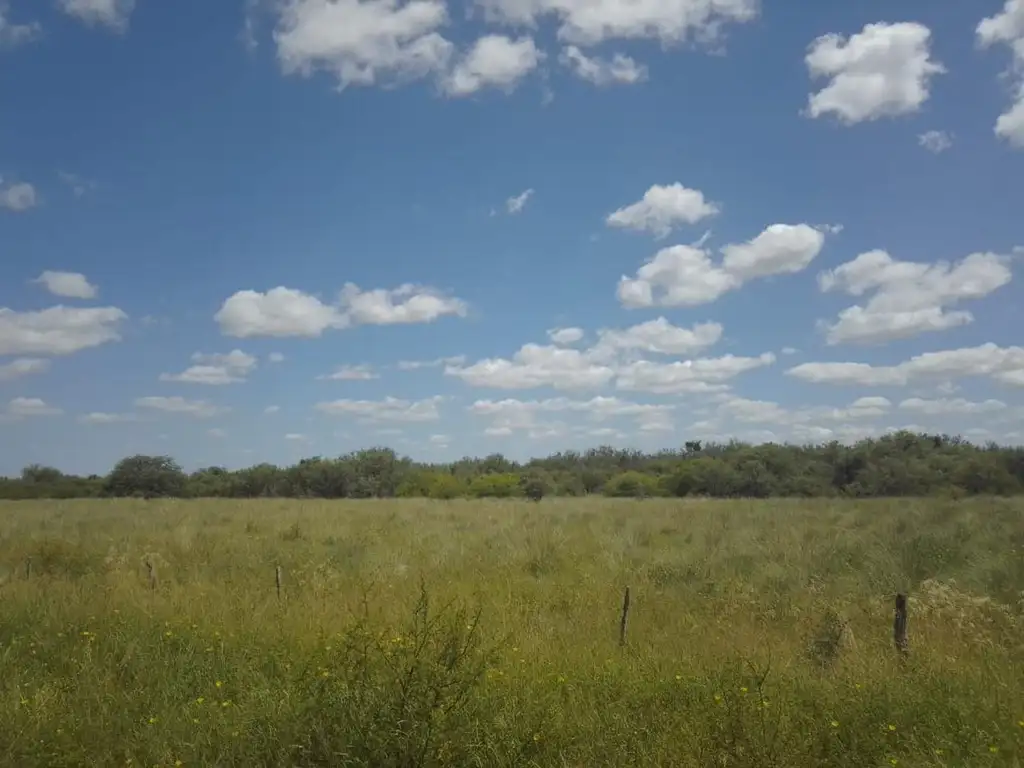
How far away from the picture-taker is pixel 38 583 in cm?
1369

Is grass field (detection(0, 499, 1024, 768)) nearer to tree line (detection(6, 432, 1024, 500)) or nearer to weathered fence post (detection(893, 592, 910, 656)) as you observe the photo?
weathered fence post (detection(893, 592, 910, 656))

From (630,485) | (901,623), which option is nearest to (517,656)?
(901,623)

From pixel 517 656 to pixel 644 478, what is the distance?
72.0 m

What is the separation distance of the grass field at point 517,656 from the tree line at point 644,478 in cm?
3713

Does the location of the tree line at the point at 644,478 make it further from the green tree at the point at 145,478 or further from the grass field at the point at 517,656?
the grass field at the point at 517,656

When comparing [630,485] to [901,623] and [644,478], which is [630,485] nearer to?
[644,478]

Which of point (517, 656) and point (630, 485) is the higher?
point (630, 485)

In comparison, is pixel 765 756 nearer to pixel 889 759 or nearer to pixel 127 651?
pixel 889 759

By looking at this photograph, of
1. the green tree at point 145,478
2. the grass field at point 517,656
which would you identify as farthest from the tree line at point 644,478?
the grass field at point 517,656

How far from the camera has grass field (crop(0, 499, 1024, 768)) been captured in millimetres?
6152

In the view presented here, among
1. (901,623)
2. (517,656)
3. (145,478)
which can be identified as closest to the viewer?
(901,623)

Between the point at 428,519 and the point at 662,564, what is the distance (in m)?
14.5

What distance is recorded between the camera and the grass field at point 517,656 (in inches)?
242

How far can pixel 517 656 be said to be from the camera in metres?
8.92
